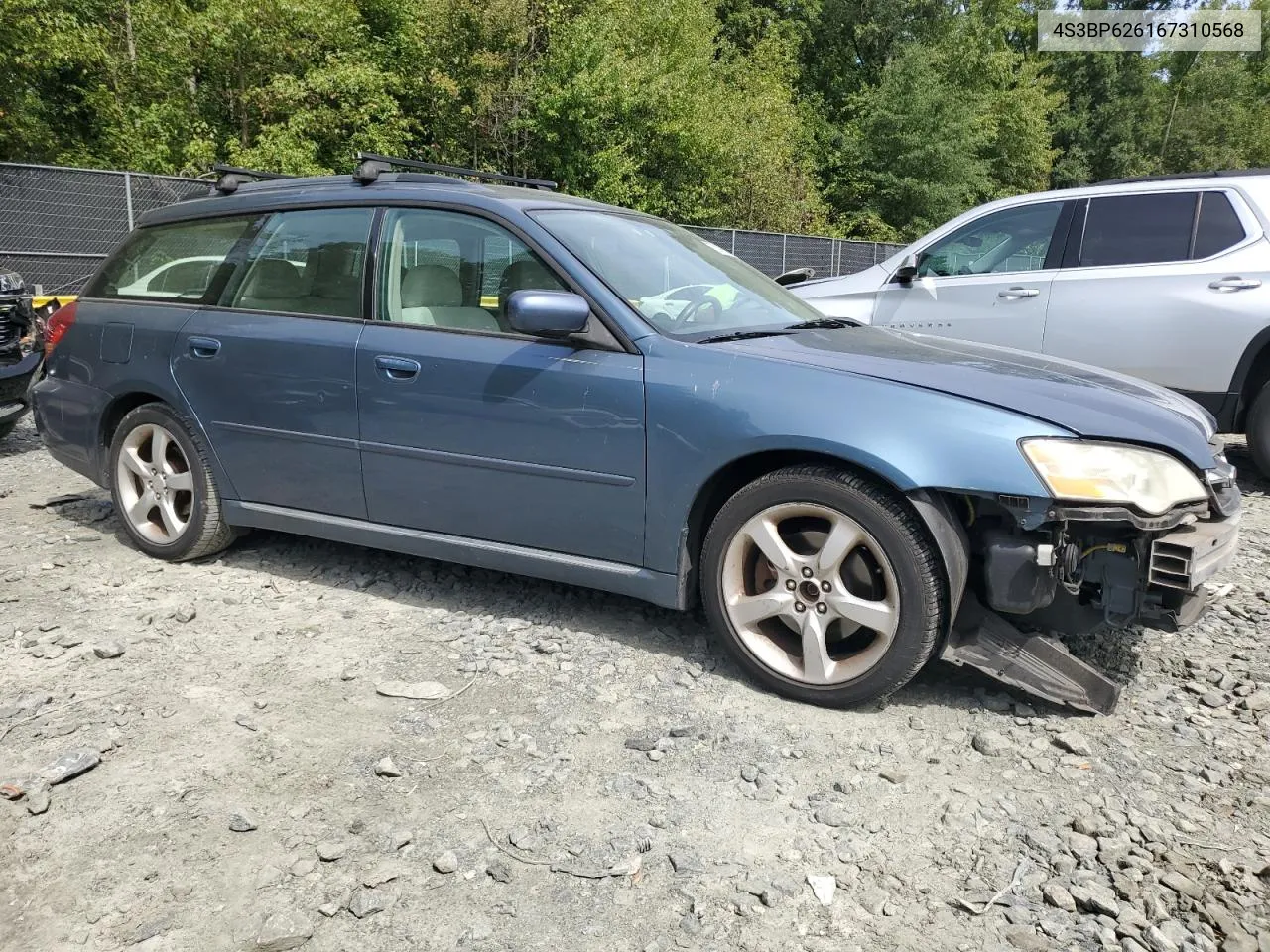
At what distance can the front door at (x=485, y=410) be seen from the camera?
11.2 ft

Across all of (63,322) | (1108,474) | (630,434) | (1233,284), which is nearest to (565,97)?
(1233,284)

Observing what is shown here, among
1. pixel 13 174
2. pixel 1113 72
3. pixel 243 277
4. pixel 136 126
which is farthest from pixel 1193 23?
pixel 243 277

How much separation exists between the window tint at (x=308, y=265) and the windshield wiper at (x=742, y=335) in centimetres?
150

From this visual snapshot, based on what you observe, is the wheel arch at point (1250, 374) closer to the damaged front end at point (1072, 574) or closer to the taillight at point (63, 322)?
the damaged front end at point (1072, 574)

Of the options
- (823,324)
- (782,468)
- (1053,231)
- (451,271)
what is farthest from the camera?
(1053,231)

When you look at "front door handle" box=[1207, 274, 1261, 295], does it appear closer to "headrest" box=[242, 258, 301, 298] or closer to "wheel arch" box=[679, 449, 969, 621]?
"wheel arch" box=[679, 449, 969, 621]

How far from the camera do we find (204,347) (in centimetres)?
429

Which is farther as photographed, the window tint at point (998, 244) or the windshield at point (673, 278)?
the window tint at point (998, 244)

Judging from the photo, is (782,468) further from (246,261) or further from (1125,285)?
(1125,285)

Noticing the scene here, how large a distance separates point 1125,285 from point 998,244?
0.94m

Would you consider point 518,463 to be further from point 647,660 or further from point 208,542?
point 208,542

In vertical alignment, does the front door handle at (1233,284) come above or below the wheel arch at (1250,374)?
above

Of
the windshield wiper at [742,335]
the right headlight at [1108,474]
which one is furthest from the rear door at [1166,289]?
the right headlight at [1108,474]

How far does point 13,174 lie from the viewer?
11609mm
